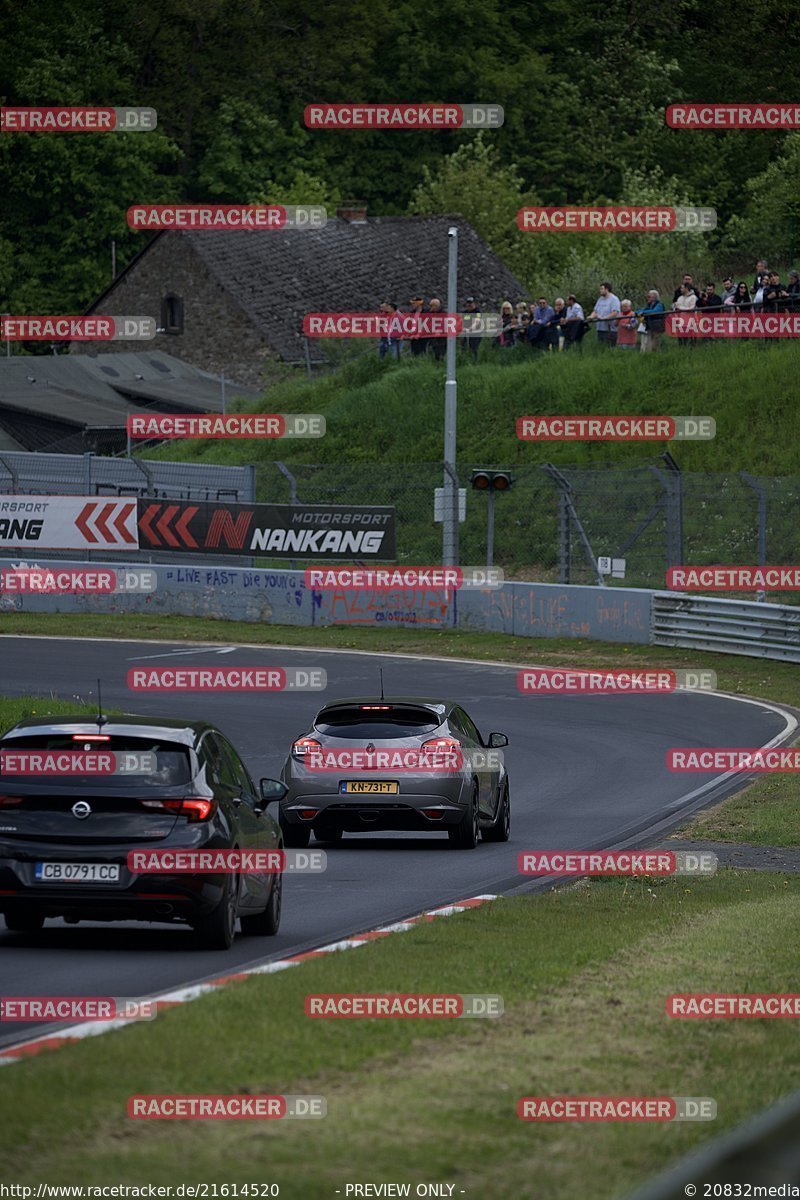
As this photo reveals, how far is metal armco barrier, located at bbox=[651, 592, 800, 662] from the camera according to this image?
34219mm

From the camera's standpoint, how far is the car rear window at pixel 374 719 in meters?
18.2

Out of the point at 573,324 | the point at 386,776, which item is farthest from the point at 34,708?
the point at 573,324

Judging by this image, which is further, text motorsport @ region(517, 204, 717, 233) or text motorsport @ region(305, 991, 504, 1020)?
text motorsport @ region(517, 204, 717, 233)

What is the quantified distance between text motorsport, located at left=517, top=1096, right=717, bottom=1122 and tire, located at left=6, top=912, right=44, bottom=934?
5.61 m

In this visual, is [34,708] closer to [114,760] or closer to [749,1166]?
[114,760]

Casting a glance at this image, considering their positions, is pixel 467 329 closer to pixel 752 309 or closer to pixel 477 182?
pixel 752 309

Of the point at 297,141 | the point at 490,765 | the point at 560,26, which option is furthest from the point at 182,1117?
the point at 560,26

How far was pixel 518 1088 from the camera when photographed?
23.2 feet

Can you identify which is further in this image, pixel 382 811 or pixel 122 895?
pixel 382 811

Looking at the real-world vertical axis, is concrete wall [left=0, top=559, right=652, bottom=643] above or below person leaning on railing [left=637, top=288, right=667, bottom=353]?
below

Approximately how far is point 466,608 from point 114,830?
2817 cm

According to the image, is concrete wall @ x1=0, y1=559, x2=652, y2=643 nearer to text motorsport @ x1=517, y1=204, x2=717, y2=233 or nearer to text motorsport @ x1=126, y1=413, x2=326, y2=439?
text motorsport @ x1=517, y1=204, x2=717, y2=233

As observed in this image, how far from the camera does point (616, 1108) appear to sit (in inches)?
263

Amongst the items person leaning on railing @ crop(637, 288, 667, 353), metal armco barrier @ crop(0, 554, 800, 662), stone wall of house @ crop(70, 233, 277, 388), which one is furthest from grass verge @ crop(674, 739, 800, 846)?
stone wall of house @ crop(70, 233, 277, 388)
